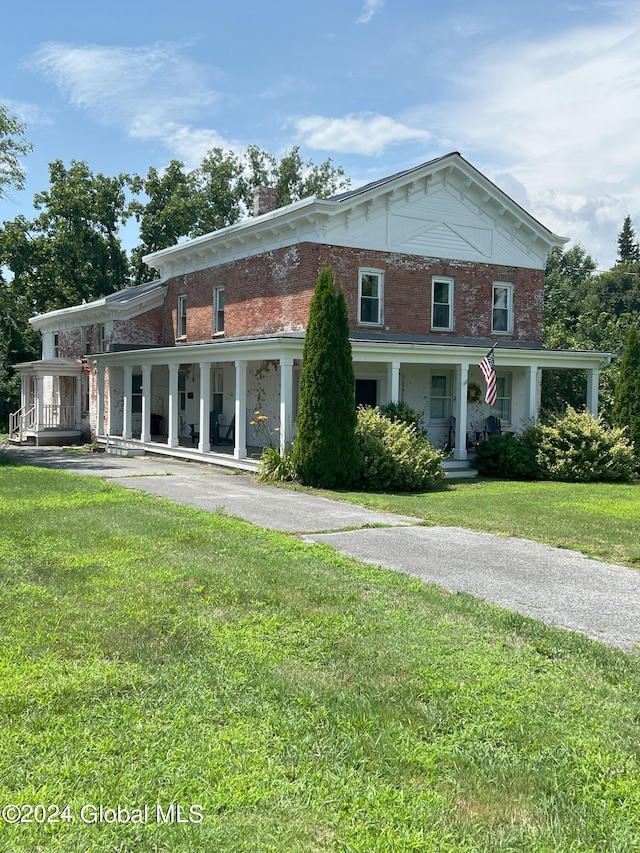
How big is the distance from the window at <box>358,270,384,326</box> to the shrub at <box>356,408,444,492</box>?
16.0 ft

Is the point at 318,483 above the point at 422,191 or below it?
below

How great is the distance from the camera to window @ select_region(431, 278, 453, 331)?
21859 millimetres

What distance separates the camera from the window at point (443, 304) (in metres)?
21.9

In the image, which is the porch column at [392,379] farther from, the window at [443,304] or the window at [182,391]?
the window at [182,391]

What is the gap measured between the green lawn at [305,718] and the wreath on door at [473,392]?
15989 millimetres

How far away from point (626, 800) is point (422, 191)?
19981 millimetres

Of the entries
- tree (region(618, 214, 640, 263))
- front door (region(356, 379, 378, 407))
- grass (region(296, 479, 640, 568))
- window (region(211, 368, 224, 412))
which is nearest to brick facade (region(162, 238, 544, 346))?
window (region(211, 368, 224, 412))

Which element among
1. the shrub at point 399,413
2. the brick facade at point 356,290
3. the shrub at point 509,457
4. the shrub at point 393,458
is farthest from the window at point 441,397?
the shrub at point 393,458

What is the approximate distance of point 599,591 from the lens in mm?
7219

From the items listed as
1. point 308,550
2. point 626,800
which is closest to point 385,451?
point 308,550

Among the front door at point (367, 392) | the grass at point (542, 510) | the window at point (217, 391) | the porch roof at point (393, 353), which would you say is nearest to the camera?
the grass at point (542, 510)

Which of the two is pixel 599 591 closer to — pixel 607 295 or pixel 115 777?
pixel 115 777

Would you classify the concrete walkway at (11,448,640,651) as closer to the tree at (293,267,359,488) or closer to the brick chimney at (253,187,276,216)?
the tree at (293,267,359,488)

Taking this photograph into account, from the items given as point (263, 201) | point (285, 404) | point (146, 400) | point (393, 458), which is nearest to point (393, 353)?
point (285, 404)
